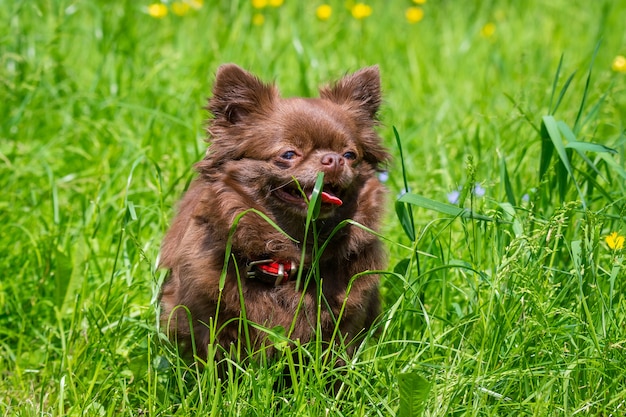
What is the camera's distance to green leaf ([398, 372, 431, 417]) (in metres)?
2.52

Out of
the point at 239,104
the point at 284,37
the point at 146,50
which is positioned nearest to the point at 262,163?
the point at 239,104

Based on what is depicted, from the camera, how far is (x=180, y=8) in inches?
237

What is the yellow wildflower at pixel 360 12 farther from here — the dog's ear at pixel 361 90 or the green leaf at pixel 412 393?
the green leaf at pixel 412 393

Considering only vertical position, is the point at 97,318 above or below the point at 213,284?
below

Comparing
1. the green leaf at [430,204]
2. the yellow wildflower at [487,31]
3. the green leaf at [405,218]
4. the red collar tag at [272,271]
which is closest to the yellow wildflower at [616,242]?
the green leaf at [430,204]

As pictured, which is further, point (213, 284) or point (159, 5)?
point (159, 5)

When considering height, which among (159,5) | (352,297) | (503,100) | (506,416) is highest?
(159,5)

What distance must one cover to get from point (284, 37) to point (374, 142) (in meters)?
2.64

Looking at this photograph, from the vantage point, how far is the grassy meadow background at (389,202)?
111 inches

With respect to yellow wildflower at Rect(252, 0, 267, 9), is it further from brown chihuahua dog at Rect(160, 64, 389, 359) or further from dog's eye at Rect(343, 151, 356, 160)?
dog's eye at Rect(343, 151, 356, 160)

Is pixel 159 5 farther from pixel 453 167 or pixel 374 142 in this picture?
pixel 374 142

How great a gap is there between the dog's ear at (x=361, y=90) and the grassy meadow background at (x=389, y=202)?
0.97 feet

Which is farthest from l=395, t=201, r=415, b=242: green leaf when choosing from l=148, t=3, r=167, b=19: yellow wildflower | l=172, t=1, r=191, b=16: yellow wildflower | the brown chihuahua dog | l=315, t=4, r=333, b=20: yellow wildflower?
l=172, t=1, r=191, b=16: yellow wildflower

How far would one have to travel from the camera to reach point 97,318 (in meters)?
3.24
